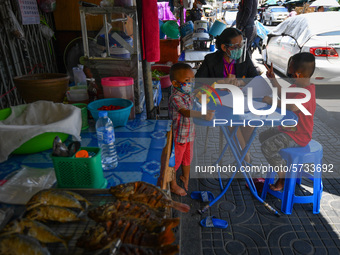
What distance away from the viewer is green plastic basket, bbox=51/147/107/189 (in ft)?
4.56

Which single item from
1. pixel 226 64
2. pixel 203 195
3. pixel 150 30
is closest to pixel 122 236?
pixel 150 30

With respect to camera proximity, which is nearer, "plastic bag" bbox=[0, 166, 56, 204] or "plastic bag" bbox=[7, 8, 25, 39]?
"plastic bag" bbox=[0, 166, 56, 204]

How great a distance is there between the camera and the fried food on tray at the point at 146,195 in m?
1.28

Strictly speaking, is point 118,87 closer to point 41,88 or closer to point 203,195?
point 41,88

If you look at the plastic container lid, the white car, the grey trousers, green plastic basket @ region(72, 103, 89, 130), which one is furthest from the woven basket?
the white car

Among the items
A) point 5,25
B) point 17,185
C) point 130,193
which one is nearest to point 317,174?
point 130,193

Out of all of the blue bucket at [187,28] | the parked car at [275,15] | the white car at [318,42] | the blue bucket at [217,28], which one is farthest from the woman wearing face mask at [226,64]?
the parked car at [275,15]

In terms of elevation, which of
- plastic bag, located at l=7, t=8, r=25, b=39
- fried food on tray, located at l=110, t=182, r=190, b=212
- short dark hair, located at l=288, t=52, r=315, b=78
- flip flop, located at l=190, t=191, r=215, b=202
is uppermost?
plastic bag, located at l=7, t=8, r=25, b=39

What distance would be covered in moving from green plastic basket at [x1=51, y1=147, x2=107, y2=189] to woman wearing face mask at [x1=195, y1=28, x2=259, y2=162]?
235 cm

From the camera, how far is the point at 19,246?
924 mm

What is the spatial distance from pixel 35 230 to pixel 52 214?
0.12m

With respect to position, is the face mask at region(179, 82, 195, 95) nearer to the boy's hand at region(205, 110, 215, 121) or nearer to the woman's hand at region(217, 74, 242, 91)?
the boy's hand at region(205, 110, 215, 121)

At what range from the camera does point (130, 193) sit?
1324 millimetres

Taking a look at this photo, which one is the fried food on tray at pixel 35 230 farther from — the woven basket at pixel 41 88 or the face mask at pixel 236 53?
the face mask at pixel 236 53
